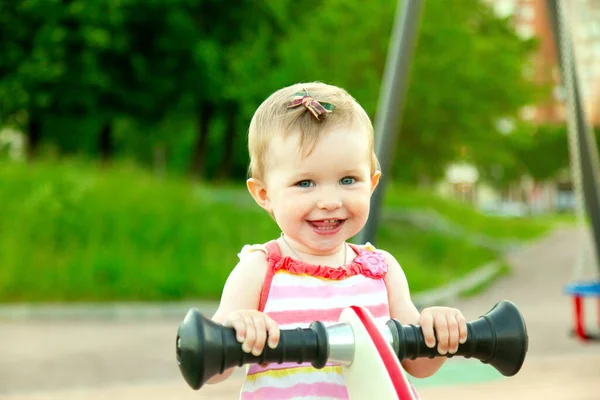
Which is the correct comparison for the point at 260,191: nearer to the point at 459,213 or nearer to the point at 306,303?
the point at 306,303

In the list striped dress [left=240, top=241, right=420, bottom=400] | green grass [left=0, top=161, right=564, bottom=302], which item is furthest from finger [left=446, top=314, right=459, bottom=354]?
green grass [left=0, top=161, right=564, bottom=302]

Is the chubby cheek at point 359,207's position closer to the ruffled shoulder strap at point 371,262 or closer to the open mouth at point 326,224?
the open mouth at point 326,224

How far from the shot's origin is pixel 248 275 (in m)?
Result: 1.57

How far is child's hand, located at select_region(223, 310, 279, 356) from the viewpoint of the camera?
3.96ft

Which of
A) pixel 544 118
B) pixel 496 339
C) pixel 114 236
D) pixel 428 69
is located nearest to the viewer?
pixel 496 339

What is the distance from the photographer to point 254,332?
1215 millimetres

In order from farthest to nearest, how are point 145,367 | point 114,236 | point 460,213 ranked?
1. point 460,213
2. point 114,236
3. point 145,367

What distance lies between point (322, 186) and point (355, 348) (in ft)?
1.14

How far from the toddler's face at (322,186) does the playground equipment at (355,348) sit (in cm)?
26

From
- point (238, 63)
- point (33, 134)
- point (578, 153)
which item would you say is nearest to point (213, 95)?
point (238, 63)

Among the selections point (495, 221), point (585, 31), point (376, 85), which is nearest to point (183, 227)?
point (376, 85)

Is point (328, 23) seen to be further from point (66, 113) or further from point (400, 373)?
point (400, 373)

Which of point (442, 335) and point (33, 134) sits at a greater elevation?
point (33, 134)

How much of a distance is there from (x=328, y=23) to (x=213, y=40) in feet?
7.35
